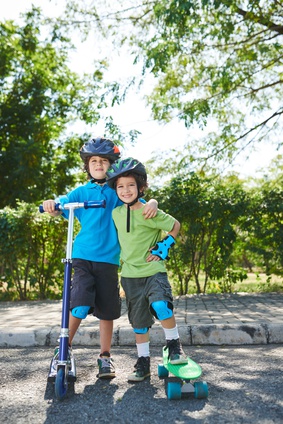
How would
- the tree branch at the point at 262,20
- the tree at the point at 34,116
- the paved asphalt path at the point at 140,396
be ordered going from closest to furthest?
the paved asphalt path at the point at 140,396 < the tree branch at the point at 262,20 < the tree at the point at 34,116

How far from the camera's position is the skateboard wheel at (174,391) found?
3.13m

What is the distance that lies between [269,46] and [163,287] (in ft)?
29.2

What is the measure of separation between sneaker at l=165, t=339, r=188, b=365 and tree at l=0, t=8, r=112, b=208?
12502mm

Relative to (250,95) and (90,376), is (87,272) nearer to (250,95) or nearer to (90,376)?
(90,376)

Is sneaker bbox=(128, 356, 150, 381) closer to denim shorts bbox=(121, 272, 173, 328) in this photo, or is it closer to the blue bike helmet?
denim shorts bbox=(121, 272, 173, 328)

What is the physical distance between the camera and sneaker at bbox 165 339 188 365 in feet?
11.0

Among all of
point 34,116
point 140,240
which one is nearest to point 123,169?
point 140,240

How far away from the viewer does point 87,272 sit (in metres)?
3.72

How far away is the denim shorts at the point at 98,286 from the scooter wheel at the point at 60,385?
22.8 inches

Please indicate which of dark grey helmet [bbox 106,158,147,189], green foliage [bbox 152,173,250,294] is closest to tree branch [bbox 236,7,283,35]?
green foliage [bbox 152,173,250,294]

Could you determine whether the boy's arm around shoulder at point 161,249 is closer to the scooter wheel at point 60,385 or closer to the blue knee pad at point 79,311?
the blue knee pad at point 79,311

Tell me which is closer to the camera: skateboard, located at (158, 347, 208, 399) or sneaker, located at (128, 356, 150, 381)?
skateboard, located at (158, 347, 208, 399)

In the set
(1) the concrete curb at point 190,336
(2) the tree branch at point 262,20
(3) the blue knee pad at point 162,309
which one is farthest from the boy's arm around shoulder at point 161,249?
(2) the tree branch at point 262,20

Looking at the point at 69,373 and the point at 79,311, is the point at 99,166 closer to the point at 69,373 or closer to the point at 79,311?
the point at 79,311
